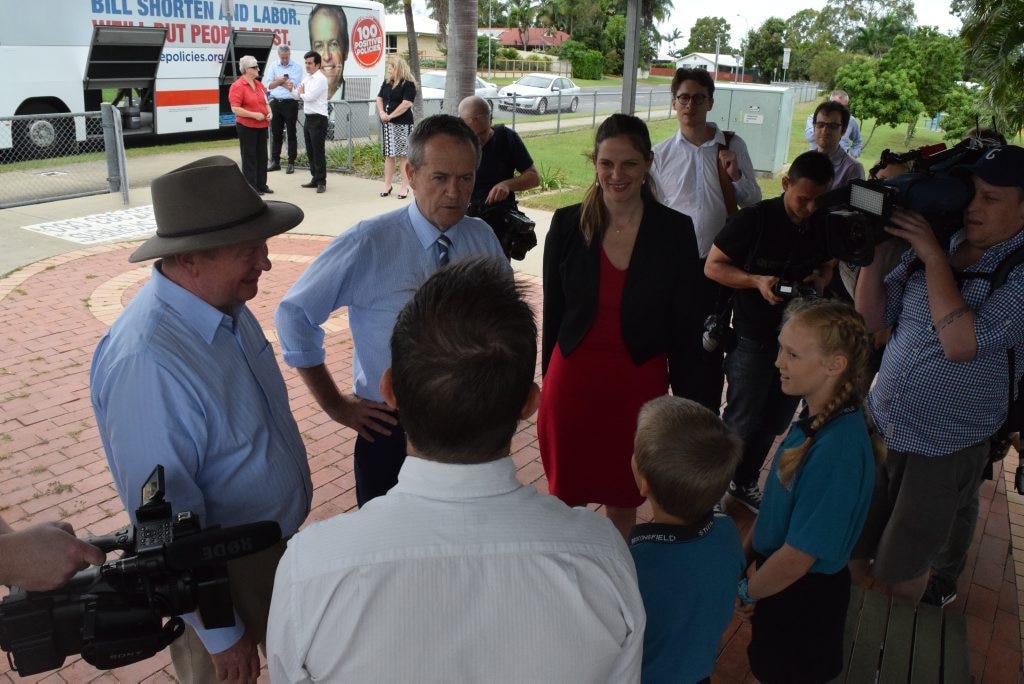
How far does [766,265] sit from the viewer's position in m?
3.36

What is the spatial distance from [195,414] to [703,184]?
3783 mm

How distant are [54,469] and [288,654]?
153 inches

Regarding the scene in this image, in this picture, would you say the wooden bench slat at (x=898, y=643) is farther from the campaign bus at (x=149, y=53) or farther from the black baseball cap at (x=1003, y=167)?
the campaign bus at (x=149, y=53)

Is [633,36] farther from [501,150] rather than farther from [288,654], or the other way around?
[288,654]

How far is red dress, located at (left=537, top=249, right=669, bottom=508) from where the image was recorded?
9.55 feet

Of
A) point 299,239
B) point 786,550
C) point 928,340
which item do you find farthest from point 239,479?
point 299,239

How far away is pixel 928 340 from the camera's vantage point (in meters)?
2.60

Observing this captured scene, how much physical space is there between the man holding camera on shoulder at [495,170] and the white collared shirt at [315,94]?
6.05 metres

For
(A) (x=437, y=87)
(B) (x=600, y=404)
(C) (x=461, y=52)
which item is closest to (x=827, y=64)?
(A) (x=437, y=87)

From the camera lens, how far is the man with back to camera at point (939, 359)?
242 centimetres

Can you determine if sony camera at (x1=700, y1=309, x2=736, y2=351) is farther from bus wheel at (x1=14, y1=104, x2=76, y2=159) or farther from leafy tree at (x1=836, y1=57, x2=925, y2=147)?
leafy tree at (x1=836, y1=57, x2=925, y2=147)

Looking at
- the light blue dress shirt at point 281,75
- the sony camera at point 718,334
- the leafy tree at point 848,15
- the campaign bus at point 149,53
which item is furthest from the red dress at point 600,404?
the leafy tree at point 848,15

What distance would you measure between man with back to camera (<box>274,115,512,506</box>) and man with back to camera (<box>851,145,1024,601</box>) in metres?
1.54

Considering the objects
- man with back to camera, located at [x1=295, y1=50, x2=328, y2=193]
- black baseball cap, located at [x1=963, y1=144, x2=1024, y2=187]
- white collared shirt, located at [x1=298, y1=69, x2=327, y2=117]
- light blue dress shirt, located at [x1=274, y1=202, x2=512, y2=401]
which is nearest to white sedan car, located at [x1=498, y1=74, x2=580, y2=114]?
man with back to camera, located at [x1=295, y1=50, x2=328, y2=193]
